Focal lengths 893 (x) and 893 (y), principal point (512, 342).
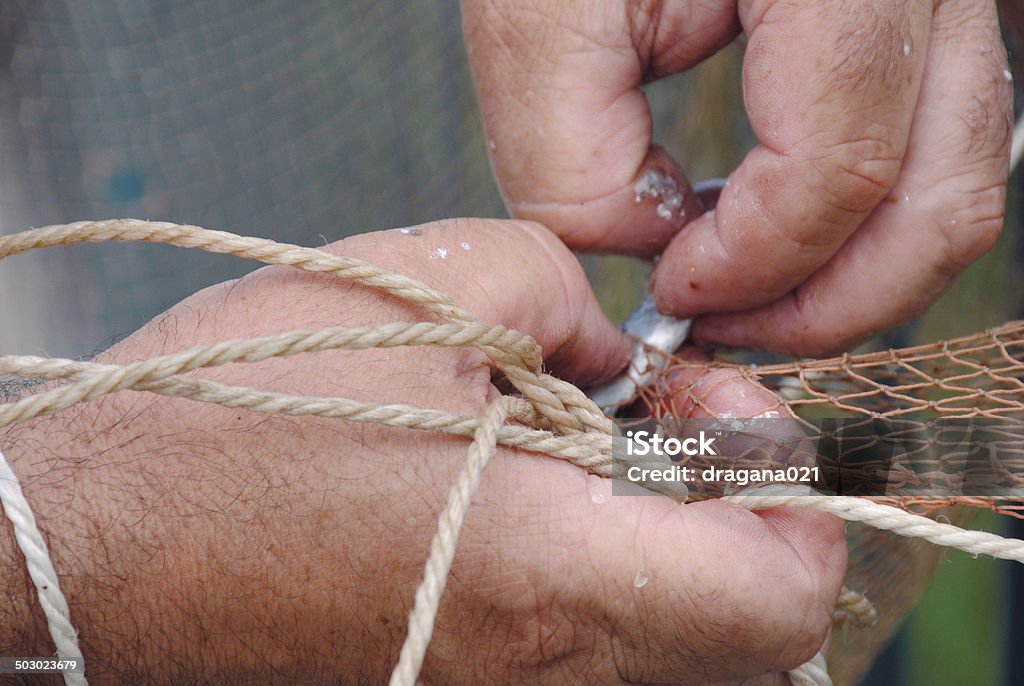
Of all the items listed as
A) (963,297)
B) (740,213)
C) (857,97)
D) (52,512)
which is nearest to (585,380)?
(740,213)

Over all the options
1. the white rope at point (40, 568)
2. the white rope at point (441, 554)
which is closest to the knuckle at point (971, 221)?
the white rope at point (441, 554)

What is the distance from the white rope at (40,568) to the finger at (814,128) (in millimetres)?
557

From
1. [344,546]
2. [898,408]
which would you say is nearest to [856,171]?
[898,408]

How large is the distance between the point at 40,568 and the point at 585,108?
56 cm

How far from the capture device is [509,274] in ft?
2.13

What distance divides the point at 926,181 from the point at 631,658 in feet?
1.55

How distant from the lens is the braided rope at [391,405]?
0.49 m

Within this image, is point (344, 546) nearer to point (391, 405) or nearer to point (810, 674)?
point (391, 405)

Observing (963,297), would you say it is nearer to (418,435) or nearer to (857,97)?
(857,97)

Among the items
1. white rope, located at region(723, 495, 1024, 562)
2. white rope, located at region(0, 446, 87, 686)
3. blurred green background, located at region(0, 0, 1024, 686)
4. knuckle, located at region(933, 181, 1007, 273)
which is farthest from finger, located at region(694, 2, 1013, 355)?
blurred green background, located at region(0, 0, 1024, 686)

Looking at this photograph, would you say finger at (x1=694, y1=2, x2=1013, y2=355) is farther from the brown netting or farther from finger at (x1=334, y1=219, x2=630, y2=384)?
finger at (x1=334, y1=219, x2=630, y2=384)

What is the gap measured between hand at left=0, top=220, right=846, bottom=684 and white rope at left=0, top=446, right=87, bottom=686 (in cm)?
1

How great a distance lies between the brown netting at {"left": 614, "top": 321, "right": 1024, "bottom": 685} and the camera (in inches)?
25.2

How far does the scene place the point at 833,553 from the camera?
612mm
